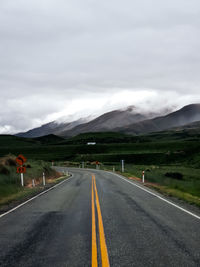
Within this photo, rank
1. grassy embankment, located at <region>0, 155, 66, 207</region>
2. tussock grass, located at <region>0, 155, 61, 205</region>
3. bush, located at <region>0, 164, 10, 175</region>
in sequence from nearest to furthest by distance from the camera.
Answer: grassy embankment, located at <region>0, 155, 66, 207</region>
tussock grass, located at <region>0, 155, 61, 205</region>
bush, located at <region>0, 164, 10, 175</region>

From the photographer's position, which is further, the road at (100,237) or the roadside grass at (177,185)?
the roadside grass at (177,185)

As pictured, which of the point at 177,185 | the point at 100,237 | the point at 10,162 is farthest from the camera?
the point at 10,162

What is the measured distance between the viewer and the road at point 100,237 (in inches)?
217

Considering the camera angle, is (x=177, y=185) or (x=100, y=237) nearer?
(x=100, y=237)

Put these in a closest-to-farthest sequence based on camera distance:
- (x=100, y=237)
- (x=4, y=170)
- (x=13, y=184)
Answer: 1. (x=100, y=237)
2. (x=13, y=184)
3. (x=4, y=170)

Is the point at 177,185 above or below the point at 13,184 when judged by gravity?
below

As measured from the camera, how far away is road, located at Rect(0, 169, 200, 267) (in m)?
5.52

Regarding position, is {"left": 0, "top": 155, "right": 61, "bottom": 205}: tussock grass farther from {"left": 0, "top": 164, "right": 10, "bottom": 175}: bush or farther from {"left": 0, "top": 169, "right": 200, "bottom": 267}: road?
{"left": 0, "top": 169, "right": 200, "bottom": 267}: road

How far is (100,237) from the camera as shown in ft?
23.2

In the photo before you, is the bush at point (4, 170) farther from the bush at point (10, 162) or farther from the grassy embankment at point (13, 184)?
the bush at point (10, 162)

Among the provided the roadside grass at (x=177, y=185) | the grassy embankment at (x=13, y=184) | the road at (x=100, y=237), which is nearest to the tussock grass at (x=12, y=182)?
the grassy embankment at (x=13, y=184)

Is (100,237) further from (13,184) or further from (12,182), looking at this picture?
(12,182)

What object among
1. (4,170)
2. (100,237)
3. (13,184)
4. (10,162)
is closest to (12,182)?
(13,184)

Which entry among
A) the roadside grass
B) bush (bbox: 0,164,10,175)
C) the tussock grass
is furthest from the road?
bush (bbox: 0,164,10,175)
